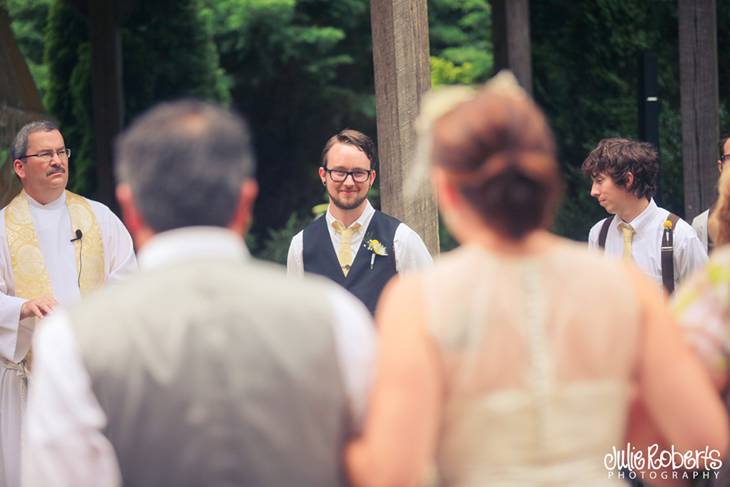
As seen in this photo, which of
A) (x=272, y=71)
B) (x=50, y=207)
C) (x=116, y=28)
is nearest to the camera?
(x=50, y=207)

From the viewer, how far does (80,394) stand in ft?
7.62

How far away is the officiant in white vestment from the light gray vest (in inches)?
147

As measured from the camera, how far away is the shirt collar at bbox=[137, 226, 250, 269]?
2.40 meters

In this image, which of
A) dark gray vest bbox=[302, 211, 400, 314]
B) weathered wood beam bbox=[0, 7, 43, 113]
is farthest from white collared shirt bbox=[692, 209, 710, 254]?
weathered wood beam bbox=[0, 7, 43, 113]

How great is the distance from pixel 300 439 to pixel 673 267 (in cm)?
373

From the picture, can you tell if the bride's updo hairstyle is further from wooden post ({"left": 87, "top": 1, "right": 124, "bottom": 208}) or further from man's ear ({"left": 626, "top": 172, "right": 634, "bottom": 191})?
wooden post ({"left": 87, "top": 1, "right": 124, "bottom": 208})

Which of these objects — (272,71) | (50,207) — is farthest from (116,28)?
(50,207)

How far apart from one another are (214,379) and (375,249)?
3.51 metres

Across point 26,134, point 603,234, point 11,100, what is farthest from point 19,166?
point 603,234

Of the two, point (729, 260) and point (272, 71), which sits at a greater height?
point (272, 71)

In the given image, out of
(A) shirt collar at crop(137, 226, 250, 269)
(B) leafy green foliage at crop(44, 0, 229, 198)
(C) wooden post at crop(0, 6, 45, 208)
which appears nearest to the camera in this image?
(A) shirt collar at crop(137, 226, 250, 269)

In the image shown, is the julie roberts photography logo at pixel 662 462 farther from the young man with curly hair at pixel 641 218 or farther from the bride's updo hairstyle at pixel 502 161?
the young man with curly hair at pixel 641 218

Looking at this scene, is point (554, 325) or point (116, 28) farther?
point (116, 28)

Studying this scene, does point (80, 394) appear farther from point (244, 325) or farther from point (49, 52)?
point (49, 52)
